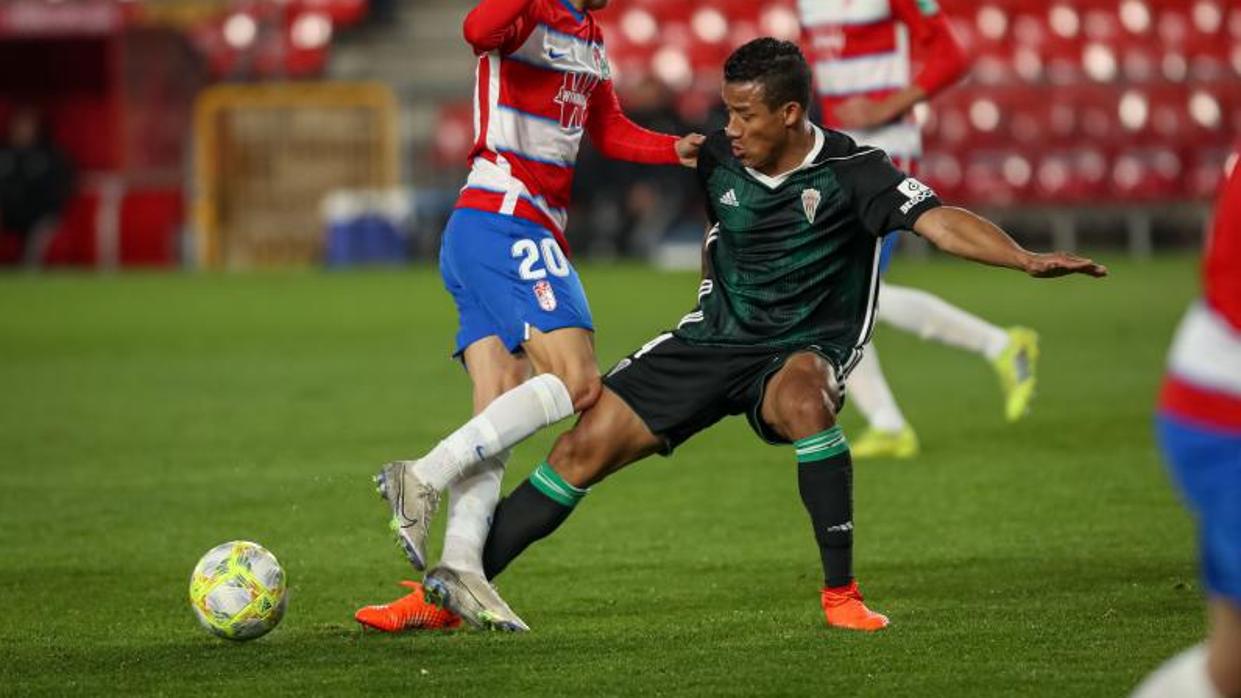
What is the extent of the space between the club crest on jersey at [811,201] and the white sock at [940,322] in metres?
3.61

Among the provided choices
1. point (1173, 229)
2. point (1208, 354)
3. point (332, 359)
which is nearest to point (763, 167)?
point (1208, 354)

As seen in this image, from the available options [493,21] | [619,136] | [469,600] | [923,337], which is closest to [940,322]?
[923,337]

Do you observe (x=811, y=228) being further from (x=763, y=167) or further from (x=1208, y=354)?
(x=1208, y=354)

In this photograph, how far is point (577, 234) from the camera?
1025 inches

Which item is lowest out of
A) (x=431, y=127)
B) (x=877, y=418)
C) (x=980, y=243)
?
(x=431, y=127)

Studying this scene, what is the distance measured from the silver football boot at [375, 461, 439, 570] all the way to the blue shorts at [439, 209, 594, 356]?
685 millimetres

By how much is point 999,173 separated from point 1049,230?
3.87 ft

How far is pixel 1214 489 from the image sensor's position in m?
3.71

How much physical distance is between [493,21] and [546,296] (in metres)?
0.84

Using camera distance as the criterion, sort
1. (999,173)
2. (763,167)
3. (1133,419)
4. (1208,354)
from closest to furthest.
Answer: (1208,354), (763,167), (1133,419), (999,173)

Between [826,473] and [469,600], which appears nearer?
[826,473]

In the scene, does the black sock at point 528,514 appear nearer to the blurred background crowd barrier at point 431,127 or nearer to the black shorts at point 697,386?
the black shorts at point 697,386

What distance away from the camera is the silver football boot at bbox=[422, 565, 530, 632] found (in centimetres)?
609

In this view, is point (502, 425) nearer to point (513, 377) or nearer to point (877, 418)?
point (513, 377)
